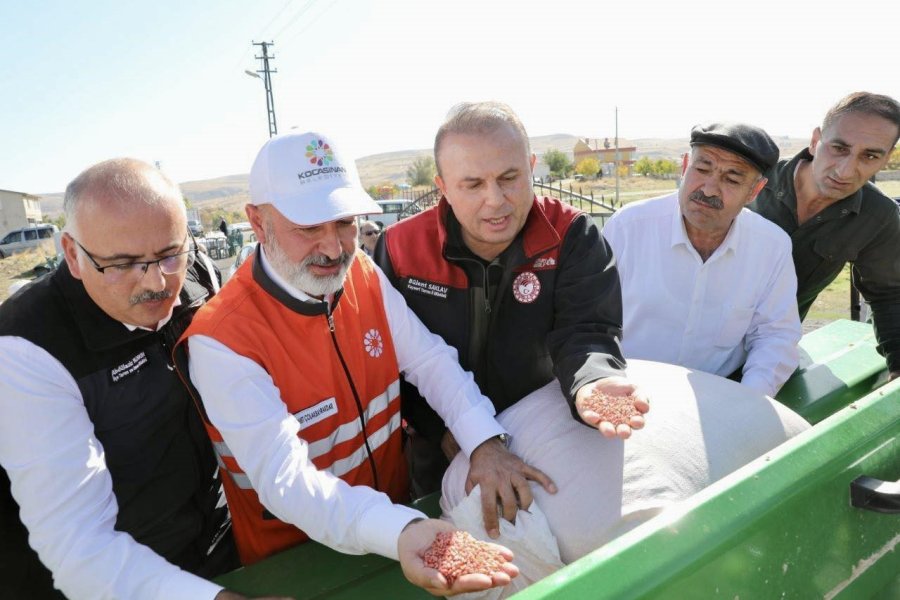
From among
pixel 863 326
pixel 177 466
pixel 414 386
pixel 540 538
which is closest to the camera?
pixel 540 538

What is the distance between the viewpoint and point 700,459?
1561 millimetres

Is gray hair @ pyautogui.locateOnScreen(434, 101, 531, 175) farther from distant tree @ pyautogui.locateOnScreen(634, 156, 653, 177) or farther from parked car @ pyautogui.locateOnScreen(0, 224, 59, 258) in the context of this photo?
distant tree @ pyautogui.locateOnScreen(634, 156, 653, 177)

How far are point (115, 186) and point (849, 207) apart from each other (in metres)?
3.14

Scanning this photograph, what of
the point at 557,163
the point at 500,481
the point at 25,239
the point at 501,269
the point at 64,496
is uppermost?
the point at 557,163

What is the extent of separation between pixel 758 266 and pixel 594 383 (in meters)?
1.36

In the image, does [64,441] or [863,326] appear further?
[863,326]

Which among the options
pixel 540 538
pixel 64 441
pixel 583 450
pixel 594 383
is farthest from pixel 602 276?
pixel 64 441

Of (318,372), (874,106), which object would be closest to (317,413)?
(318,372)

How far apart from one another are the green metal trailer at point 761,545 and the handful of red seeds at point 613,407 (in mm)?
361

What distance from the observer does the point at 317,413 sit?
5.72ft

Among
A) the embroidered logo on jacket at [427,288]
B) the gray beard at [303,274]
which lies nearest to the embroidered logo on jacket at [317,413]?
the gray beard at [303,274]

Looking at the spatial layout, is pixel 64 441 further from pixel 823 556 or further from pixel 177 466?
pixel 823 556

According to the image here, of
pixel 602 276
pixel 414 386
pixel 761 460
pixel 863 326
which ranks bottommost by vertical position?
pixel 863 326

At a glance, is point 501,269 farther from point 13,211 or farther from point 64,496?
point 13,211
